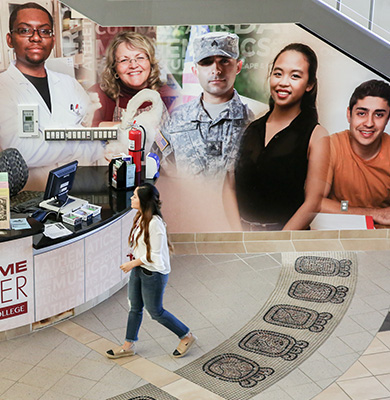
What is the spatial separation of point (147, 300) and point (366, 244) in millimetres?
3723

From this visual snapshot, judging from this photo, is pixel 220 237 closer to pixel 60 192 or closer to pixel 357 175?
pixel 357 175

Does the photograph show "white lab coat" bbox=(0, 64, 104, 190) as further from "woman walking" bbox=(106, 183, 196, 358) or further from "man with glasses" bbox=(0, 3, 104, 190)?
"woman walking" bbox=(106, 183, 196, 358)

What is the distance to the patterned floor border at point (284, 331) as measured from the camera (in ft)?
17.7

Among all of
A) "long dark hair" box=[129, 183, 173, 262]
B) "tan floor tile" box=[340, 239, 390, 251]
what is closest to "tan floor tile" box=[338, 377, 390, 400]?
"long dark hair" box=[129, 183, 173, 262]

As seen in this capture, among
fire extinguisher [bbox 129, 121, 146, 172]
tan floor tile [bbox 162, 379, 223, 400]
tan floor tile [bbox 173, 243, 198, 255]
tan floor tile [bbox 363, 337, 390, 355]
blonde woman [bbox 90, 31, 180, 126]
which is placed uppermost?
blonde woman [bbox 90, 31, 180, 126]

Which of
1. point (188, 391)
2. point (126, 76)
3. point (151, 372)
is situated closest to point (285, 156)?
point (126, 76)

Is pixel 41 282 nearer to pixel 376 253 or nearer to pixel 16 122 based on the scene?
pixel 16 122

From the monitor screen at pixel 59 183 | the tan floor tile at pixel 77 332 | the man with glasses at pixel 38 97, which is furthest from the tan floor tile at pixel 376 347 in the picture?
the man with glasses at pixel 38 97

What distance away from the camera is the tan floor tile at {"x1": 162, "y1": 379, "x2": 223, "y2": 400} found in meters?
5.15

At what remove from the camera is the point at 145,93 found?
756cm

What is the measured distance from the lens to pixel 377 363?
5684 millimetres

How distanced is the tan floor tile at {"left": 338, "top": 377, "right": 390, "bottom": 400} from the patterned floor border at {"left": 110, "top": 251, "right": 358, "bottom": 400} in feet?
1.63

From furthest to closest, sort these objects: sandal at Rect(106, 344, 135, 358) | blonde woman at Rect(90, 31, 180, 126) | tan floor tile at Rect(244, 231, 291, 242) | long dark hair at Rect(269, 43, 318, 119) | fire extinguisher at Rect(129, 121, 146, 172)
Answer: tan floor tile at Rect(244, 231, 291, 242) < long dark hair at Rect(269, 43, 318, 119) < blonde woman at Rect(90, 31, 180, 126) < fire extinguisher at Rect(129, 121, 146, 172) < sandal at Rect(106, 344, 135, 358)

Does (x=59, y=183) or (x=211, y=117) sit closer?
(x=59, y=183)
